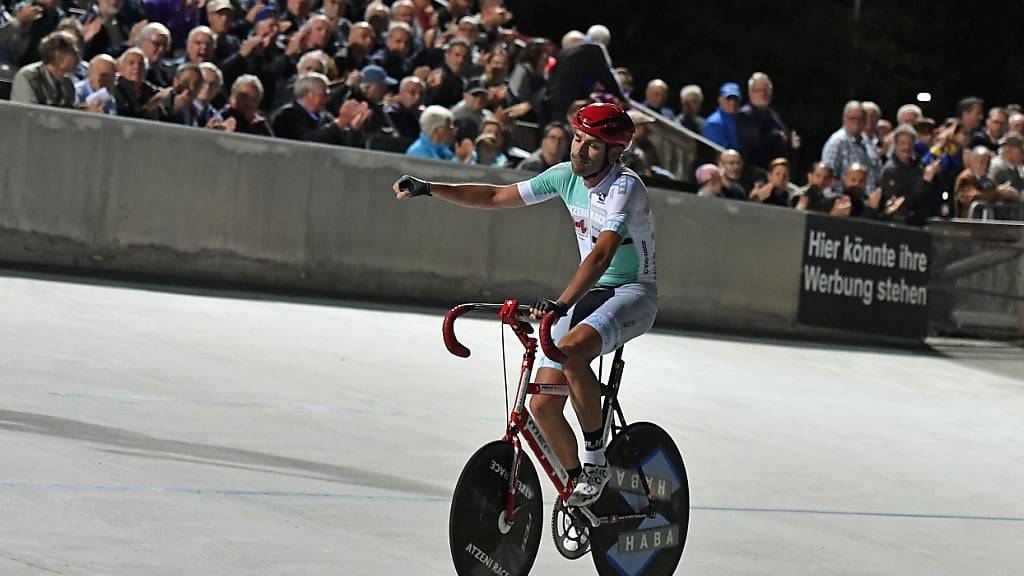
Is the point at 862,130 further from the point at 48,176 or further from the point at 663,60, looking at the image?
the point at 663,60

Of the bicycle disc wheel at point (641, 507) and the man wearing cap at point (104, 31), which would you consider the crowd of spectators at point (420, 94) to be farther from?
the bicycle disc wheel at point (641, 507)

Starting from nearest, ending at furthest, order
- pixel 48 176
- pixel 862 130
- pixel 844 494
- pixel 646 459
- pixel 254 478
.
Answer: pixel 646 459
pixel 254 478
pixel 844 494
pixel 48 176
pixel 862 130

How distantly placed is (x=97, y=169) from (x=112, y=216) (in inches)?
15.4

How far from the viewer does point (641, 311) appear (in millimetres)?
6703

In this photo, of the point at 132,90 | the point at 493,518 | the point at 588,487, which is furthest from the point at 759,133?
the point at 493,518

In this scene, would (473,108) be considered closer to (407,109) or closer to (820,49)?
(407,109)

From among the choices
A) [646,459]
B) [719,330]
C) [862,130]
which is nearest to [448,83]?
[719,330]

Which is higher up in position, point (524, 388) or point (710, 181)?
point (710, 181)

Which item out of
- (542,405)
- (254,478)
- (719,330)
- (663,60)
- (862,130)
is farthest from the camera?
(663,60)

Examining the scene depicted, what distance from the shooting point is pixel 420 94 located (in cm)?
1641

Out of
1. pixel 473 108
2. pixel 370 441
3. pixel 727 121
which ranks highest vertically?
pixel 727 121

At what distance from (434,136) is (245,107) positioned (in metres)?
1.71

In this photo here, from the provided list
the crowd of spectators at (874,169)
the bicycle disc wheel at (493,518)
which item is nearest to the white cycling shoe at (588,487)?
the bicycle disc wheel at (493,518)

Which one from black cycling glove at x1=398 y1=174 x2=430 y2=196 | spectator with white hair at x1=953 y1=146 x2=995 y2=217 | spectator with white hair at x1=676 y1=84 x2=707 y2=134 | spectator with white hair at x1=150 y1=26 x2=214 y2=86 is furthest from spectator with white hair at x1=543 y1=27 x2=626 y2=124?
black cycling glove at x1=398 y1=174 x2=430 y2=196
